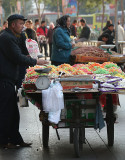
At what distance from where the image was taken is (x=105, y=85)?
5438 mm

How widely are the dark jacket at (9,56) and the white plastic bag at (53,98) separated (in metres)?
0.74

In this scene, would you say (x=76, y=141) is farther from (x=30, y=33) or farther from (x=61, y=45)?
(x=30, y=33)

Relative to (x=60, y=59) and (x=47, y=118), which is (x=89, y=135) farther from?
(x=60, y=59)

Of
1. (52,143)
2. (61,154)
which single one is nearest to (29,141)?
(52,143)

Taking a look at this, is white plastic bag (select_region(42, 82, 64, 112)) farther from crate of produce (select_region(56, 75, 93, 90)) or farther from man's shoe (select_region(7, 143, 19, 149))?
man's shoe (select_region(7, 143, 19, 149))

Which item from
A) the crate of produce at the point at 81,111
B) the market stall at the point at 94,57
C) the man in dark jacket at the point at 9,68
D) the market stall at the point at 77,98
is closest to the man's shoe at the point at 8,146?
the man in dark jacket at the point at 9,68

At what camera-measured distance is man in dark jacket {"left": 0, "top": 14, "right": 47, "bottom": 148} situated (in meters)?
5.80

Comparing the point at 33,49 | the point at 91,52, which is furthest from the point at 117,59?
the point at 33,49

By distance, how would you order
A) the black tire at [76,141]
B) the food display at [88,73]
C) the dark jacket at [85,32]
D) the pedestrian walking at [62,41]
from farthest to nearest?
the dark jacket at [85,32]
the pedestrian walking at [62,41]
the food display at [88,73]
the black tire at [76,141]

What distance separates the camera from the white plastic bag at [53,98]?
17.4ft

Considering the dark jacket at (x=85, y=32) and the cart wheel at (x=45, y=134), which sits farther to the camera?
the dark jacket at (x=85, y=32)

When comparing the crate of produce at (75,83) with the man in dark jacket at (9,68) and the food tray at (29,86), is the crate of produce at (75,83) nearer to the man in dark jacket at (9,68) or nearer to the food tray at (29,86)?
the food tray at (29,86)

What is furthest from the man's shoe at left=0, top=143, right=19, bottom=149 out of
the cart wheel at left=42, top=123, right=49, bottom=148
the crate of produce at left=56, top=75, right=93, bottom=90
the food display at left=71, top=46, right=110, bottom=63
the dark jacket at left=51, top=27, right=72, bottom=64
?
the food display at left=71, top=46, right=110, bottom=63

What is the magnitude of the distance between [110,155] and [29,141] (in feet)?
4.74
